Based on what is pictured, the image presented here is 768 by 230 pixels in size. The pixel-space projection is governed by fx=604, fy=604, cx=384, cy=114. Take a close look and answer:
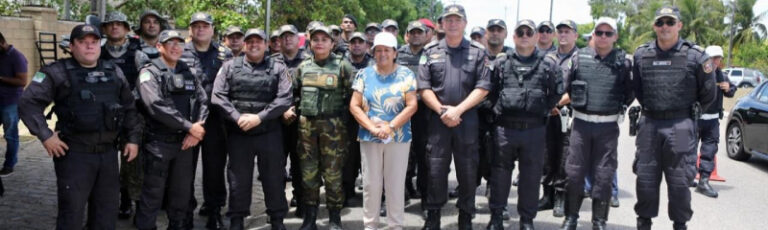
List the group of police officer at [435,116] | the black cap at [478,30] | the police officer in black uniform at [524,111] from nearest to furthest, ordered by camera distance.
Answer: the group of police officer at [435,116], the police officer in black uniform at [524,111], the black cap at [478,30]

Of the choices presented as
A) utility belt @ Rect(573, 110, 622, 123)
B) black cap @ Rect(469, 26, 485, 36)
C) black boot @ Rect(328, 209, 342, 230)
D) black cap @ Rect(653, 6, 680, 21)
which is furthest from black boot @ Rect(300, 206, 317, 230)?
black cap @ Rect(653, 6, 680, 21)

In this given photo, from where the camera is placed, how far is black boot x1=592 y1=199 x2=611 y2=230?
5195mm

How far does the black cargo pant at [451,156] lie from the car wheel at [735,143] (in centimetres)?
617

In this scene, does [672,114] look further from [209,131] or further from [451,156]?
[209,131]

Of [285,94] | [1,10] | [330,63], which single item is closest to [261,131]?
[285,94]

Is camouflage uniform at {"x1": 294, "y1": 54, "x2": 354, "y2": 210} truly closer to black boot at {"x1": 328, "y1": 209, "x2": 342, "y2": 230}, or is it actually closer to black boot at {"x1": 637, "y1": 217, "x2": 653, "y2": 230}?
black boot at {"x1": 328, "y1": 209, "x2": 342, "y2": 230}

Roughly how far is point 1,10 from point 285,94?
62.4ft

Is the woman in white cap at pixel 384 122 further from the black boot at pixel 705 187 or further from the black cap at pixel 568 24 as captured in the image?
the black boot at pixel 705 187

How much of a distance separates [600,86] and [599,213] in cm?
110

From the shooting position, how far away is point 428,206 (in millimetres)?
5188

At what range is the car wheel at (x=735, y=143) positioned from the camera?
931 centimetres

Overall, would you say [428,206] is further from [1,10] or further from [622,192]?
[1,10]

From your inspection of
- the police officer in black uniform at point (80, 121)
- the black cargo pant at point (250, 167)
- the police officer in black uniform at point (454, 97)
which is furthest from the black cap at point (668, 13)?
the police officer in black uniform at point (80, 121)

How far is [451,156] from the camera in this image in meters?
5.13
